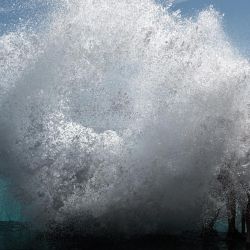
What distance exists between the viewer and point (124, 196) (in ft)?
61.7

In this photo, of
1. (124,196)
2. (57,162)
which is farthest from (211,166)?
(57,162)

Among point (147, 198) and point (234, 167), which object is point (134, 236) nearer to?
point (147, 198)

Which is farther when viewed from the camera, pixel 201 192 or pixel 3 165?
pixel 3 165

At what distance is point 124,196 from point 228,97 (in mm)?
6779

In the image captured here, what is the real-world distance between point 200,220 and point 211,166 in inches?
143

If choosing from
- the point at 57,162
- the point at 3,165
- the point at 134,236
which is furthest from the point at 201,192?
the point at 3,165

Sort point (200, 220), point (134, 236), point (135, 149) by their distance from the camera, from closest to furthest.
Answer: point (134, 236), point (135, 149), point (200, 220)

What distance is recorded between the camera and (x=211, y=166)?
19.1m

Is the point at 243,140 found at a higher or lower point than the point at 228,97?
lower

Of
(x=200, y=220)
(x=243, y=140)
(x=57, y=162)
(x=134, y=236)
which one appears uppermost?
(x=243, y=140)

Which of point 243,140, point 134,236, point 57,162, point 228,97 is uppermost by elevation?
point 228,97

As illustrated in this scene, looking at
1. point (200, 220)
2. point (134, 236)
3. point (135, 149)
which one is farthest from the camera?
point (200, 220)

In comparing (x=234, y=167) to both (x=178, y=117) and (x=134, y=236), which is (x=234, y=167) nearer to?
(x=178, y=117)

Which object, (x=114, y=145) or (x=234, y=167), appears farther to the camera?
(x=114, y=145)
